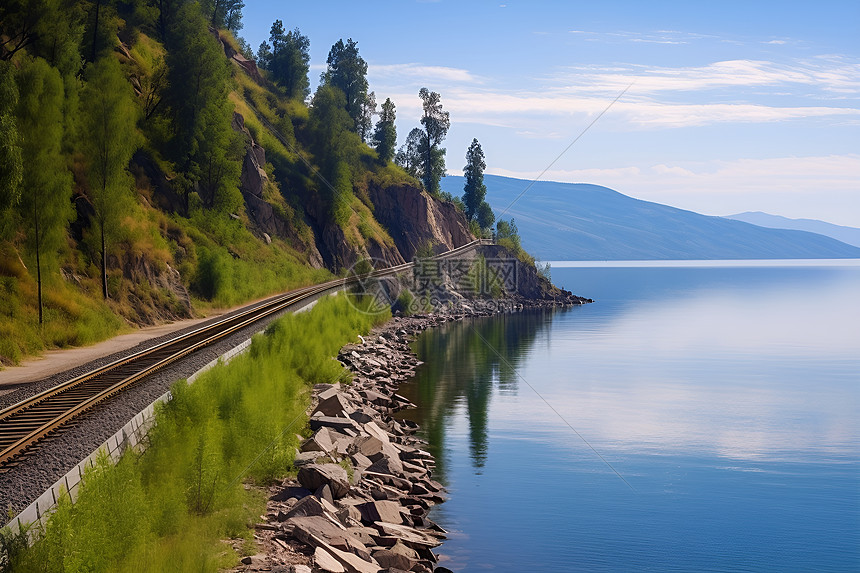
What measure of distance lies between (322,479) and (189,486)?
3.71m

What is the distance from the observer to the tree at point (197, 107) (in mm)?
55250

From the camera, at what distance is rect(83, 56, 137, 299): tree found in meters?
38.0

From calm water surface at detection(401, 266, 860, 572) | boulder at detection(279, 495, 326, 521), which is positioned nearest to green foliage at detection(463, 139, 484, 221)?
calm water surface at detection(401, 266, 860, 572)

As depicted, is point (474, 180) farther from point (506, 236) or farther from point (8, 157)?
point (8, 157)

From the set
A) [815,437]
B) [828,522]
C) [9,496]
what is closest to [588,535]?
[828,522]

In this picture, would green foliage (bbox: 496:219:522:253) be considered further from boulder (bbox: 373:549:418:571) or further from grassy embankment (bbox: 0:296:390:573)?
boulder (bbox: 373:549:418:571)

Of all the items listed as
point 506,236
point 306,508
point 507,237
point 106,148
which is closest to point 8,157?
point 106,148

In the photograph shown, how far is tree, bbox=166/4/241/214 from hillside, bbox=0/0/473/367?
0.11m

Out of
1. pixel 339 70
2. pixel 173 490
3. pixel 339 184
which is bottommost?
pixel 173 490

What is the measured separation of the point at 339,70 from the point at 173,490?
11036cm

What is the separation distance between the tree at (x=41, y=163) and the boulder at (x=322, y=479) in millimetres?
18721

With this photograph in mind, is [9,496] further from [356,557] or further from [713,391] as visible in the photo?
[713,391]

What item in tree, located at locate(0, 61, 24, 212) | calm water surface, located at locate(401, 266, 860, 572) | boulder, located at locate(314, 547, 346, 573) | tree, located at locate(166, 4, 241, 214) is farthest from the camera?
tree, located at locate(166, 4, 241, 214)

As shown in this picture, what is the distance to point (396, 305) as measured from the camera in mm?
82000
